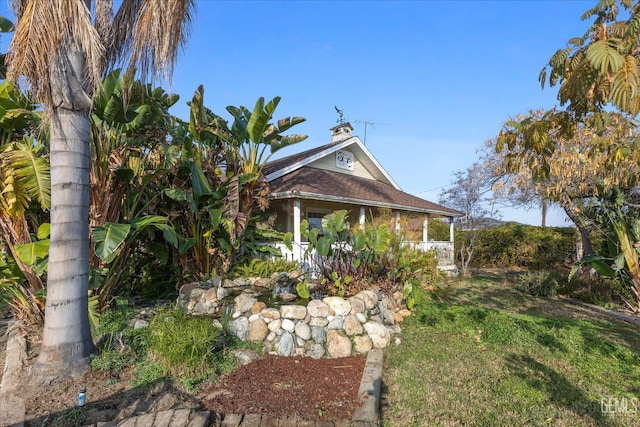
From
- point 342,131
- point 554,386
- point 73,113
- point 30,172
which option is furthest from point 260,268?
point 342,131

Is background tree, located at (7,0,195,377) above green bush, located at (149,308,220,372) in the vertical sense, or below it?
above

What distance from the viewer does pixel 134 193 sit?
6492 mm

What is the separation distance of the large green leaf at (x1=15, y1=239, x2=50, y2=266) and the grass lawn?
5.00 metres

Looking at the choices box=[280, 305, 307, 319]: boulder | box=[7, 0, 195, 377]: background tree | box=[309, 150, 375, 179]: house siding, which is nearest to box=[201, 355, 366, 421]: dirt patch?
box=[280, 305, 307, 319]: boulder

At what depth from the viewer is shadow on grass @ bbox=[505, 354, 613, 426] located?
147 inches

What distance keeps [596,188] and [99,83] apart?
413 inches

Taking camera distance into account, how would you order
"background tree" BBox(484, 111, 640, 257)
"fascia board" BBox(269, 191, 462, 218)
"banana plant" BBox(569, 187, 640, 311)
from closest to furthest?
"background tree" BBox(484, 111, 640, 257) < "banana plant" BBox(569, 187, 640, 311) < "fascia board" BBox(269, 191, 462, 218)

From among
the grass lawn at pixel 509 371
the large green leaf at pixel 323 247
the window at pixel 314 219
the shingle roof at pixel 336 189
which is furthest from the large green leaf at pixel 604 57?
the window at pixel 314 219

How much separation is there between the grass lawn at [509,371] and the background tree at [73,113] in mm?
4010

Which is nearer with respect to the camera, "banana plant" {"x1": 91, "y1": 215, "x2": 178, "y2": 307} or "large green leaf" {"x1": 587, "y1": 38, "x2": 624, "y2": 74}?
"large green leaf" {"x1": 587, "y1": 38, "x2": 624, "y2": 74}

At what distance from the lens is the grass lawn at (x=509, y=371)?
369 centimetres

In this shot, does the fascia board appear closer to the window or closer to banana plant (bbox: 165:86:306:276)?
banana plant (bbox: 165:86:306:276)

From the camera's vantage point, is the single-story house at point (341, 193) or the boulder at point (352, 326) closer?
the boulder at point (352, 326)

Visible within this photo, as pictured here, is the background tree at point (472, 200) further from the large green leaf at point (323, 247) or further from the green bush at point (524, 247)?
the large green leaf at point (323, 247)
